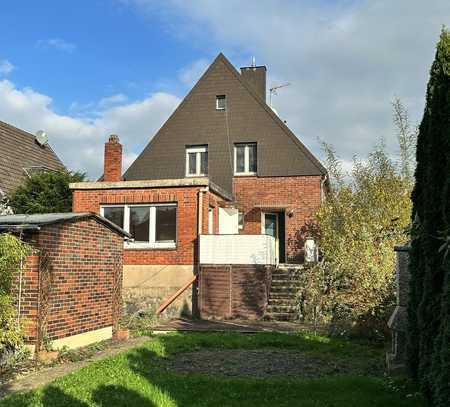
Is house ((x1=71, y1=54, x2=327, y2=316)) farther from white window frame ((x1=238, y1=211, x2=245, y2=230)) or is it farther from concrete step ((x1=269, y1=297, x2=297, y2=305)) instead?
concrete step ((x1=269, y1=297, x2=297, y2=305))

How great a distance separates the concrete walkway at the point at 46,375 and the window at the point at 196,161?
13.3m

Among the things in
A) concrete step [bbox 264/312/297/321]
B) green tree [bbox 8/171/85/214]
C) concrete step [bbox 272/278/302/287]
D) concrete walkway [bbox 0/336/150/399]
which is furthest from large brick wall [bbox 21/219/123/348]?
green tree [bbox 8/171/85/214]

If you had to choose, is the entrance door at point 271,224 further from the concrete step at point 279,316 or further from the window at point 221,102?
the concrete step at point 279,316

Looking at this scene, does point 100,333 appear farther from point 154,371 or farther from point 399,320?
point 399,320

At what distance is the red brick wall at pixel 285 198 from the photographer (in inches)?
825

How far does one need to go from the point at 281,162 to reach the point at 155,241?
277 inches

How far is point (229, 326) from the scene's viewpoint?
46.4ft

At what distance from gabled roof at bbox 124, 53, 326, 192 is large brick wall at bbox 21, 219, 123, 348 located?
35.3 ft

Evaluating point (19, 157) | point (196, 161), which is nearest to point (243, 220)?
point (196, 161)

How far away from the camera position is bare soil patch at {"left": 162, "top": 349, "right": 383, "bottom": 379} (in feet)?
A: 26.9

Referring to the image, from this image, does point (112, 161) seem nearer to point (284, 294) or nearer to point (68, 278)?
point (284, 294)

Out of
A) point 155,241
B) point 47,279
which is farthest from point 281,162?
point 47,279

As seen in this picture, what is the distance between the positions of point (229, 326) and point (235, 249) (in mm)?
2965

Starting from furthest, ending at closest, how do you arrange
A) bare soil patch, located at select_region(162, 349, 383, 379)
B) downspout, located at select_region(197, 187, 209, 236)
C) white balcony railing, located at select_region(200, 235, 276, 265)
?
downspout, located at select_region(197, 187, 209, 236), white balcony railing, located at select_region(200, 235, 276, 265), bare soil patch, located at select_region(162, 349, 383, 379)
